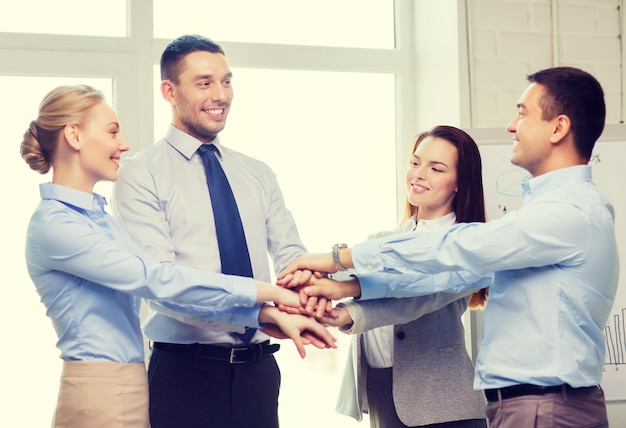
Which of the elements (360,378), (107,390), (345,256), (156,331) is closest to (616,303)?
(360,378)

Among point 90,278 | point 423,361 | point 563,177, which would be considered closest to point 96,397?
point 90,278

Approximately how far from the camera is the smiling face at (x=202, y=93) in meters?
2.43

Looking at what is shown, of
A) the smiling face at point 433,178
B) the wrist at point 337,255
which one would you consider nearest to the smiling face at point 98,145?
the wrist at point 337,255

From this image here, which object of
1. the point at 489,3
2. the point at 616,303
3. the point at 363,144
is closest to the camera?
the point at 616,303

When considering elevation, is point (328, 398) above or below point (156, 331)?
below

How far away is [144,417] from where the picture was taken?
202cm

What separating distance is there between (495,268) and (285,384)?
153cm

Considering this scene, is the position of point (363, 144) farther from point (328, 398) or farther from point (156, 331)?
point (156, 331)

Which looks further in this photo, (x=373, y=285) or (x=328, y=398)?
(x=328, y=398)

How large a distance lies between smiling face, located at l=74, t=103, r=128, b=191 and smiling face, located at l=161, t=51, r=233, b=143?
33cm

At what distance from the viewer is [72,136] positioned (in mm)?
2062

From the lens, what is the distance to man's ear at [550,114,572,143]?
207cm

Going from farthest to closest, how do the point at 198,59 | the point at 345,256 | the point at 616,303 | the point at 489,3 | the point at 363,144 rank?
the point at 363,144, the point at 489,3, the point at 616,303, the point at 198,59, the point at 345,256

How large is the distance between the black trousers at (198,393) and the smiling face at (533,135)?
0.93 m
